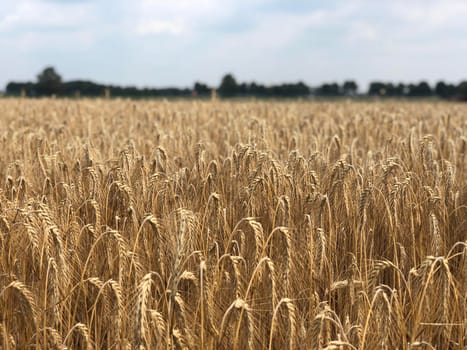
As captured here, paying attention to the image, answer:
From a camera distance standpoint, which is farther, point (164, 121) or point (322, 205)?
point (164, 121)

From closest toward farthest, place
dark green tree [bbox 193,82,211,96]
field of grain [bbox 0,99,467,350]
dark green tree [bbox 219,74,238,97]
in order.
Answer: field of grain [bbox 0,99,467,350]
dark green tree [bbox 193,82,211,96]
dark green tree [bbox 219,74,238,97]

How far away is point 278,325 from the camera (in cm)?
221

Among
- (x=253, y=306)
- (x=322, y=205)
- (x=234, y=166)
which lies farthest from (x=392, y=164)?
(x=253, y=306)

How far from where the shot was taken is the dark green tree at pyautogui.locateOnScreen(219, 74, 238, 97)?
158ft

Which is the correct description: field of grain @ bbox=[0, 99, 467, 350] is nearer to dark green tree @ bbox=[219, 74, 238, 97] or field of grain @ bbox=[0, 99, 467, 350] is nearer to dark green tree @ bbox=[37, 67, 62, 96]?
dark green tree @ bbox=[37, 67, 62, 96]

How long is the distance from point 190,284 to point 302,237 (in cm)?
64

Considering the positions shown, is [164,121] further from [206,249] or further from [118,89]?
[118,89]

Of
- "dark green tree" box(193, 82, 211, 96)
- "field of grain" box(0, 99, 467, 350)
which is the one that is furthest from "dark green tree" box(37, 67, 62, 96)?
"field of grain" box(0, 99, 467, 350)

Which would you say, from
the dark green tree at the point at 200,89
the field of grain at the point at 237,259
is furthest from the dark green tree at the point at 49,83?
the field of grain at the point at 237,259

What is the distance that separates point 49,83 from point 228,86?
627 inches

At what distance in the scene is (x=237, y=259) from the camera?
7.97ft

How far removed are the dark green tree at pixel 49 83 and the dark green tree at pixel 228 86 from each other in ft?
46.6

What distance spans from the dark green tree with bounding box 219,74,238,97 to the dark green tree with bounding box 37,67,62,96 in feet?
46.6

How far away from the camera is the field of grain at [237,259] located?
2072 mm
